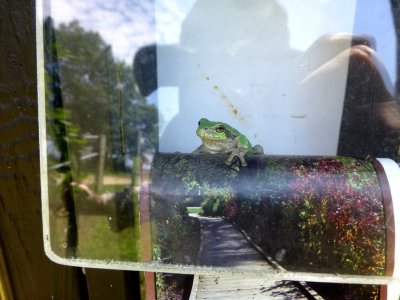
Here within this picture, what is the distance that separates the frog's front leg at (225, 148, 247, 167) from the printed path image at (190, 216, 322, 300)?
0.12 meters

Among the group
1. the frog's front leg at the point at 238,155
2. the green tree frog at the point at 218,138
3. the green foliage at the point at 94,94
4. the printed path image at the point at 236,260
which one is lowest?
the printed path image at the point at 236,260

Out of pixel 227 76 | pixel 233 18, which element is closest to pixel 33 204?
pixel 227 76

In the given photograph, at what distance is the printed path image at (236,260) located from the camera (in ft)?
1.99

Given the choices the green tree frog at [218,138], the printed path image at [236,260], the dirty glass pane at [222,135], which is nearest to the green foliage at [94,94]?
the dirty glass pane at [222,135]

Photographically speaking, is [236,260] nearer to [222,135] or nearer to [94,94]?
[222,135]

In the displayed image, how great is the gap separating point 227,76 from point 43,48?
0.48 m

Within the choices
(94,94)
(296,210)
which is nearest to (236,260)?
(296,210)

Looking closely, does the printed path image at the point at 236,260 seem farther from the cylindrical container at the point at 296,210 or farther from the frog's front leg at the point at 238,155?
the frog's front leg at the point at 238,155

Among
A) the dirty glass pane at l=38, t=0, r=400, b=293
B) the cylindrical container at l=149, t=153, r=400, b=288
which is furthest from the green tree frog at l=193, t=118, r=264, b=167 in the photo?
the cylindrical container at l=149, t=153, r=400, b=288

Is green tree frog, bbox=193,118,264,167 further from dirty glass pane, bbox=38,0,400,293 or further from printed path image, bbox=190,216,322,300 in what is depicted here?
printed path image, bbox=190,216,322,300

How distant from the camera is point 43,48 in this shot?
0.60m

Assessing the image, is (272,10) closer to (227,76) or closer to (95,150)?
(227,76)

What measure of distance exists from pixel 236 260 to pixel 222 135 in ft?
1.04

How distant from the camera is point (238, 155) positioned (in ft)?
2.23
